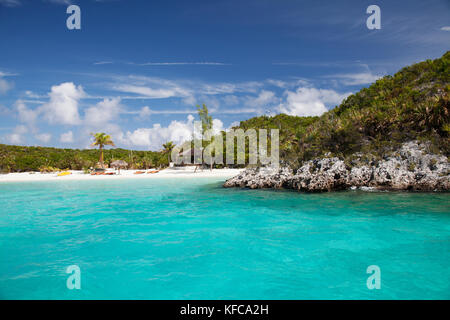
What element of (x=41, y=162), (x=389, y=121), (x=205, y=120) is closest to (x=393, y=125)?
→ (x=389, y=121)

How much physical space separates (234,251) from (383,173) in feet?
42.1

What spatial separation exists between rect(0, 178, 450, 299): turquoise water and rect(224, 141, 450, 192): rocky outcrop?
2.76 metres

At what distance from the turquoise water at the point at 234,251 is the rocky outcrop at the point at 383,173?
108 inches

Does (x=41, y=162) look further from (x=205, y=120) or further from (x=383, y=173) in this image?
(x=383, y=173)

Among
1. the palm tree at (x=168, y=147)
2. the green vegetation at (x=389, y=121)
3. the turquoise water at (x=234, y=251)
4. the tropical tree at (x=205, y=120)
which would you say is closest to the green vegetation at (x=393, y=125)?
the green vegetation at (x=389, y=121)

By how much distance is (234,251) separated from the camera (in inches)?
259

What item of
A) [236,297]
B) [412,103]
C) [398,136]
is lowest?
[236,297]

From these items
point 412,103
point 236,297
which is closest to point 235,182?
point 412,103

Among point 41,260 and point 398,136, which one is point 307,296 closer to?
point 41,260

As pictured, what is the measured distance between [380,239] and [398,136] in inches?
493

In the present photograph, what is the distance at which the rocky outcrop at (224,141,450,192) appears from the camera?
14.4 metres

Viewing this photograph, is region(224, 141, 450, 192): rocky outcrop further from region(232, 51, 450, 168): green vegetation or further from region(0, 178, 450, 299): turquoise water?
region(0, 178, 450, 299): turquoise water
